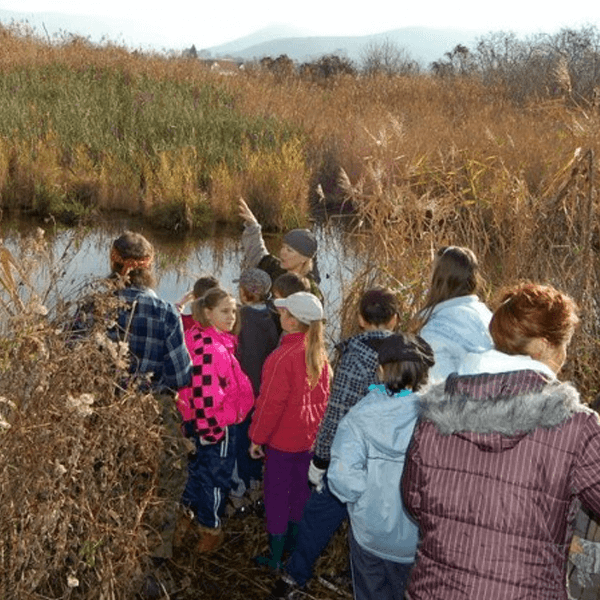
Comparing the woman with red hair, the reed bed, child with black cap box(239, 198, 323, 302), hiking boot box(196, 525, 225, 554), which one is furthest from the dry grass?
child with black cap box(239, 198, 323, 302)

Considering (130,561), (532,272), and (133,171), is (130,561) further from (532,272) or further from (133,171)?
(133,171)

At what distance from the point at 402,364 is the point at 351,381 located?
1.68 ft

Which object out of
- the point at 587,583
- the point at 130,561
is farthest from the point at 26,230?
the point at 587,583

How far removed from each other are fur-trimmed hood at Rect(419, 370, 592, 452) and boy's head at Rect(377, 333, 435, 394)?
25.3 inches

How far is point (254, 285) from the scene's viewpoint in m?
4.36

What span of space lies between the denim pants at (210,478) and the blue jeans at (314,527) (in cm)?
45

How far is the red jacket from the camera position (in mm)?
3742

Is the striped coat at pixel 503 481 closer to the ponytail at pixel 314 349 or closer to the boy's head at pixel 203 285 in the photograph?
the ponytail at pixel 314 349

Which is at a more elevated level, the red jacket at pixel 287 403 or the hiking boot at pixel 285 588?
the red jacket at pixel 287 403

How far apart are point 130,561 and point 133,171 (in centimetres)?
1006

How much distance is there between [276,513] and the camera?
3.88m

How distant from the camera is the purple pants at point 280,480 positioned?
3881mm

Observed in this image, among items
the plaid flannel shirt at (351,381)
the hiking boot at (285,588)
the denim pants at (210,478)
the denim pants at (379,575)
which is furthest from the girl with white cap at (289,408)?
the denim pants at (379,575)

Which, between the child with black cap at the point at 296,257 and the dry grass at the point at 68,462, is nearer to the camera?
the dry grass at the point at 68,462
